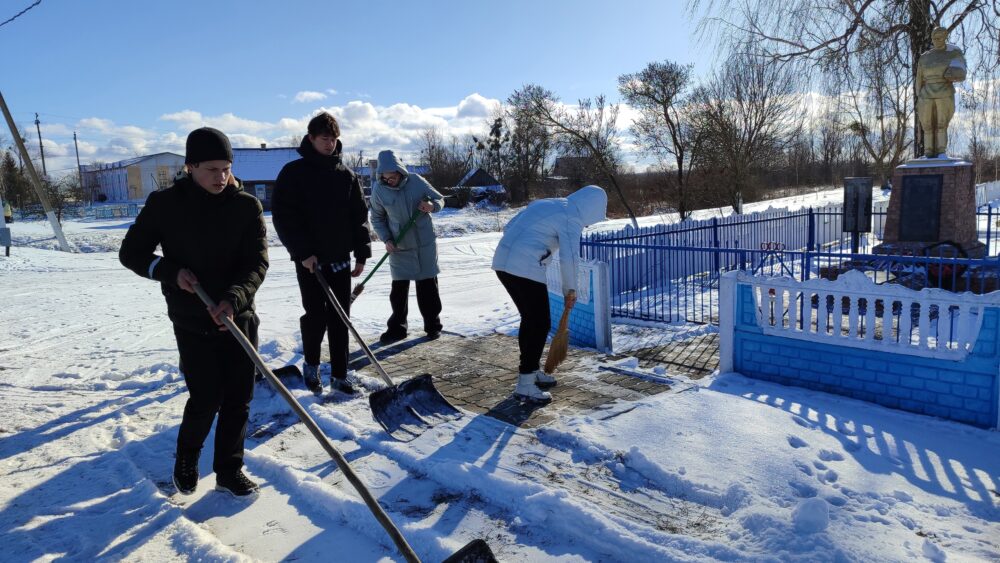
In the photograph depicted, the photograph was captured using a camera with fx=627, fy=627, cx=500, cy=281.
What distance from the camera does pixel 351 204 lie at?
4684 millimetres

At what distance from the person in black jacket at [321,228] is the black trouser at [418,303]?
4.70 ft

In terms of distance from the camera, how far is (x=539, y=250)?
4129mm

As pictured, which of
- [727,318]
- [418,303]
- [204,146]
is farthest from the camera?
[418,303]

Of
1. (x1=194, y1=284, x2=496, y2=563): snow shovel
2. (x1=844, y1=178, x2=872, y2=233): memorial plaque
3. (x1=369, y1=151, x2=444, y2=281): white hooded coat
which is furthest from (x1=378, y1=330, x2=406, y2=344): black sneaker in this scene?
(x1=844, y1=178, x2=872, y2=233): memorial plaque

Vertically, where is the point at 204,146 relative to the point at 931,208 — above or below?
above

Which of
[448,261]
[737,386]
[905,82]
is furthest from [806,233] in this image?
[737,386]

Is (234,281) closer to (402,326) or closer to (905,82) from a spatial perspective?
(402,326)

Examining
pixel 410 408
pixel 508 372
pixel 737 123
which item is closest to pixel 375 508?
pixel 410 408

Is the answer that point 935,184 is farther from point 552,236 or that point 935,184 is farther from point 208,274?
point 208,274

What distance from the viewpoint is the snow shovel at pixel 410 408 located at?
3850 millimetres

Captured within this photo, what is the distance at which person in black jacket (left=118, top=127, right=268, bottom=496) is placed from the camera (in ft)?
9.32

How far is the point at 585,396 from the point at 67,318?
7.08 metres

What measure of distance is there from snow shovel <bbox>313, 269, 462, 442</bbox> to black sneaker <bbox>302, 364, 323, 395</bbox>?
2.19 ft

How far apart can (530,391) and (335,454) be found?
1997mm
